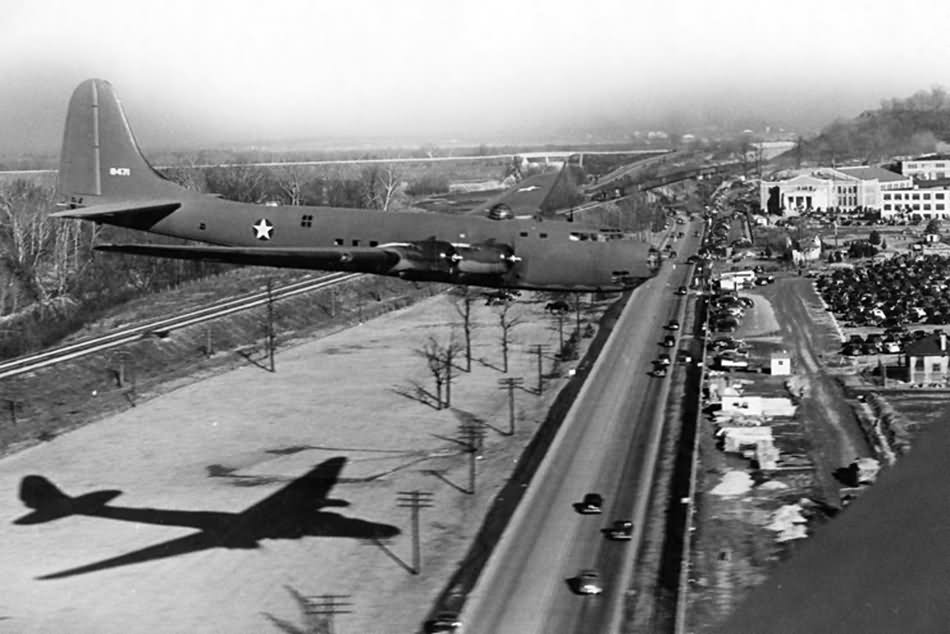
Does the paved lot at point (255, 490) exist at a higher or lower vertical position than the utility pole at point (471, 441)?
lower

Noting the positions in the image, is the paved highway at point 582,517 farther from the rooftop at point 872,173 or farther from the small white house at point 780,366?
the rooftop at point 872,173

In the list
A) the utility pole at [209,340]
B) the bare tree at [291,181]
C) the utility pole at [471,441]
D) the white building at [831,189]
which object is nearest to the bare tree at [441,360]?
the utility pole at [471,441]

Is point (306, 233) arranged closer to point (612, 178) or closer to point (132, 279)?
point (612, 178)

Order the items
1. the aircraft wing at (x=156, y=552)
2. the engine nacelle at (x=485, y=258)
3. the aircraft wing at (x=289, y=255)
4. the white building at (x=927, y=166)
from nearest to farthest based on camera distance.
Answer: the aircraft wing at (x=289, y=255) → the engine nacelle at (x=485, y=258) → the aircraft wing at (x=156, y=552) → the white building at (x=927, y=166)

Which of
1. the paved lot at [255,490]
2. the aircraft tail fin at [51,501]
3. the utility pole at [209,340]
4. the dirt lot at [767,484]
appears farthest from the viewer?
the utility pole at [209,340]

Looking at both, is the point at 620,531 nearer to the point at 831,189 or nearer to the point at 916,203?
the point at 916,203

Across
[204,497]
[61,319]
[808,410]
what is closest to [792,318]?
[808,410]

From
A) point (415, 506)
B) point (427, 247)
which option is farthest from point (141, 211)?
point (415, 506)

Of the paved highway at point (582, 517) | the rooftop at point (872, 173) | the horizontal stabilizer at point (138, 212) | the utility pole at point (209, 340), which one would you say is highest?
the rooftop at point (872, 173)
